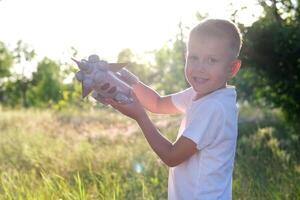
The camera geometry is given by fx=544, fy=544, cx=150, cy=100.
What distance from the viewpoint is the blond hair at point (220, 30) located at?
7.82 ft

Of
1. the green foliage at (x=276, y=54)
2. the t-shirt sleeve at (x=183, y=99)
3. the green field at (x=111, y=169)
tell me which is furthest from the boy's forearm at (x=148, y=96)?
the green foliage at (x=276, y=54)

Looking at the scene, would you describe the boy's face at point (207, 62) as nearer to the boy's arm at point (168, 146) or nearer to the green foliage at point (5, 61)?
the boy's arm at point (168, 146)

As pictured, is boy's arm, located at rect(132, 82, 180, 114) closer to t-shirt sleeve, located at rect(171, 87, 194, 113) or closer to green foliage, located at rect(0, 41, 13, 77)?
t-shirt sleeve, located at rect(171, 87, 194, 113)

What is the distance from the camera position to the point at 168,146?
238 centimetres

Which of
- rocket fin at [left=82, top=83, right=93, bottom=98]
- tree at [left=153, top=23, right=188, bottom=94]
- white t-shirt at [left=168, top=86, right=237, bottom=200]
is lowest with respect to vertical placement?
tree at [left=153, top=23, right=188, bottom=94]

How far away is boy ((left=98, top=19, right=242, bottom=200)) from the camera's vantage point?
2.37 meters

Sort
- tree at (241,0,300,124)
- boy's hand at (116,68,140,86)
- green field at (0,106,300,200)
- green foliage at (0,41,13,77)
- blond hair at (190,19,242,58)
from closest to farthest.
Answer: blond hair at (190,19,242,58), boy's hand at (116,68,140,86), green field at (0,106,300,200), tree at (241,0,300,124), green foliage at (0,41,13,77)

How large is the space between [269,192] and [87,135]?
17.8 ft

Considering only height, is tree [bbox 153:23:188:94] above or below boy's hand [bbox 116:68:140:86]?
below

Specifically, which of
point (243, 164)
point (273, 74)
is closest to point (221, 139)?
point (243, 164)

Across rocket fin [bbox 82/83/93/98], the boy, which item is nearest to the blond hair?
the boy

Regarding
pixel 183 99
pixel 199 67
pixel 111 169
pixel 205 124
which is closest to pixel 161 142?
pixel 205 124

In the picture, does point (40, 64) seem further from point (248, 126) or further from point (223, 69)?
point (223, 69)

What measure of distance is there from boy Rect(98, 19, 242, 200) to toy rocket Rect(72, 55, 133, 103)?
0.14ft
